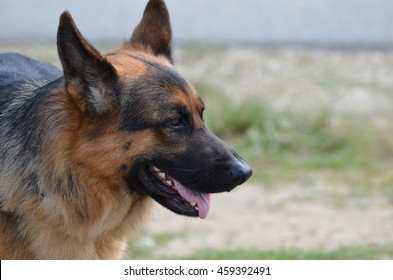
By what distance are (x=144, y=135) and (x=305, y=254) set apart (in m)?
2.39

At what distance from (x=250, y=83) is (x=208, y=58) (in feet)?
2.86

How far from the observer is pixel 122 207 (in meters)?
5.41

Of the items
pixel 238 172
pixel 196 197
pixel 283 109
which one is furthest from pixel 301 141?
pixel 238 172

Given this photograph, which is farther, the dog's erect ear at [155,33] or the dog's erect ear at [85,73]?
the dog's erect ear at [155,33]

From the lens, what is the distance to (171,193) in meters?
5.37

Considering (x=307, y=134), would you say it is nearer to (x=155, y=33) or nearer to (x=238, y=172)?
(x=155, y=33)

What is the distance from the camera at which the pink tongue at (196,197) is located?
211 inches

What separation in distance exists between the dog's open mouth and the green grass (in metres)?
1.74

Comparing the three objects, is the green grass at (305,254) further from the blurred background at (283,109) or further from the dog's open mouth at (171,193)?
the dog's open mouth at (171,193)

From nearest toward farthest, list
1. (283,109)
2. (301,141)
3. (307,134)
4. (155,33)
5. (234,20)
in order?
(155,33)
(301,141)
(307,134)
(283,109)
(234,20)

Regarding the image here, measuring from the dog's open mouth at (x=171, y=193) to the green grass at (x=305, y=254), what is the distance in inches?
68.4

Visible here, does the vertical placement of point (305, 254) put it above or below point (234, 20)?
above

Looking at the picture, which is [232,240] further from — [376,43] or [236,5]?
[236,5]

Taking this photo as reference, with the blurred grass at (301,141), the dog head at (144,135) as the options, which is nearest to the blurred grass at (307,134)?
the blurred grass at (301,141)
